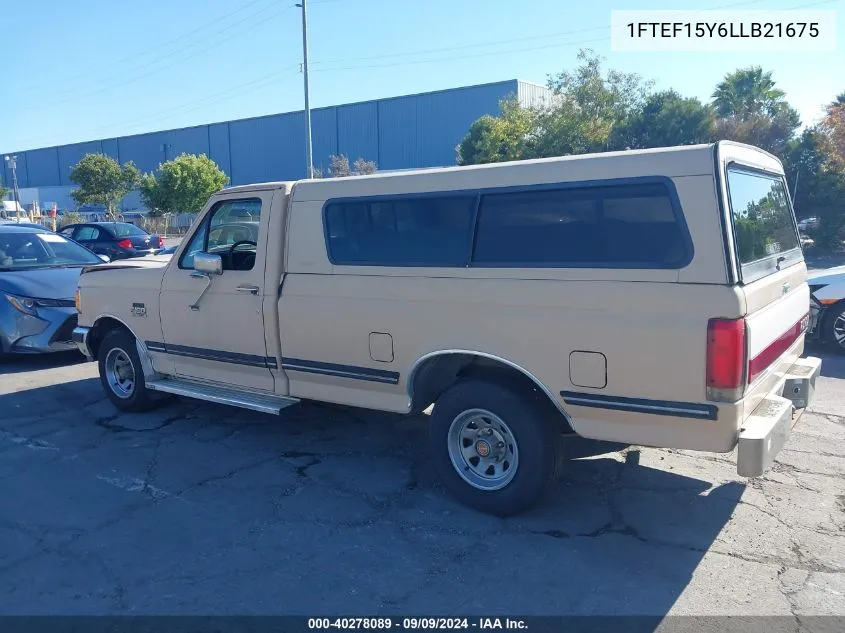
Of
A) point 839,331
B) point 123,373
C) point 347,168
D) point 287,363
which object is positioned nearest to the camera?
point 287,363

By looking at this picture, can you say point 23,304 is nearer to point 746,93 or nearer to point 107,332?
point 107,332

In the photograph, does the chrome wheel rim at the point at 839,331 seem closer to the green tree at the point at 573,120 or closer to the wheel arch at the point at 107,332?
the wheel arch at the point at 107,332

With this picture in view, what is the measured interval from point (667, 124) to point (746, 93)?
700 centimetres

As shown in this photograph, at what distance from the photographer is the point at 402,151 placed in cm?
5138

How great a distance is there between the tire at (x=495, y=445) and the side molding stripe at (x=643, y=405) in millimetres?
319

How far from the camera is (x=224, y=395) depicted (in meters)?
5.60

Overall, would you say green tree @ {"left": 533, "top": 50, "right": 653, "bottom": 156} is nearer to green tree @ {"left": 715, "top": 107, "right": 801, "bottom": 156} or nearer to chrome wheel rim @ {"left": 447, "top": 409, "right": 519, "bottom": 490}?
green tree @ {"left": 715, "top": 107, "right": 801, "bottom": 156}

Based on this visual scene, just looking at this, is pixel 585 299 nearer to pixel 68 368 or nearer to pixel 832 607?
pixel 832 607

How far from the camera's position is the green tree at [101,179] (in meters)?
45.5

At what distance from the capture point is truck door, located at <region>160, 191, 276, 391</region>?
210 inches

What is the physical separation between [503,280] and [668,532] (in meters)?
1.80

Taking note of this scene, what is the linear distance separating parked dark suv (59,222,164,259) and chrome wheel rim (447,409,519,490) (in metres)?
16.2

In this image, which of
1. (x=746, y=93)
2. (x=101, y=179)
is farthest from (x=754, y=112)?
(x=101, y=179)

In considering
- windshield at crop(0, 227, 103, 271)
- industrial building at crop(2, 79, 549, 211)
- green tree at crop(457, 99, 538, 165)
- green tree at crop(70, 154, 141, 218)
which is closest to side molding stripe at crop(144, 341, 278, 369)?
windshield at crop(0, 227, 103, 271)
